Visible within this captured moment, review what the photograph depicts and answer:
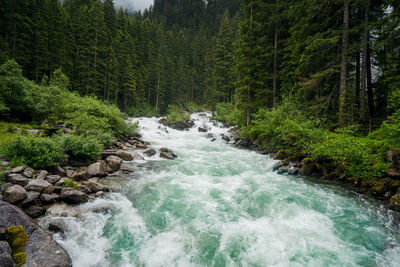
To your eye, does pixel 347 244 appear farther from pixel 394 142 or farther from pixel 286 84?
pixel 286 84

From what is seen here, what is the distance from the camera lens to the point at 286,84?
16.3 m

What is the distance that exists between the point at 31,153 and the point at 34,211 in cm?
292

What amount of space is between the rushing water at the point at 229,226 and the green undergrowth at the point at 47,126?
2401 mm

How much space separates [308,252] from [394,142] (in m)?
5.78

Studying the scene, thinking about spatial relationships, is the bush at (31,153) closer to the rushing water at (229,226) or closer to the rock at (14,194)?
the rock at (14,194)

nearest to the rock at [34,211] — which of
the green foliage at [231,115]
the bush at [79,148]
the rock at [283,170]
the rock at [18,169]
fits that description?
the rock at [18,169]

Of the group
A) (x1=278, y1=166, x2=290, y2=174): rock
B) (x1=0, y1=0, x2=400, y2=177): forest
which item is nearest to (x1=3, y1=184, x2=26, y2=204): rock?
(x1=0, y1=0, x2=400, y2=177): forest

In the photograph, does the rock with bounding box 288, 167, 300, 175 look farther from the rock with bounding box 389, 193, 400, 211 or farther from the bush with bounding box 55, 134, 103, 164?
the bush with bounding box 55, 134, 103, 164

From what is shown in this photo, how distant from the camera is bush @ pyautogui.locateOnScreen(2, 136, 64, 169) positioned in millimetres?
6336

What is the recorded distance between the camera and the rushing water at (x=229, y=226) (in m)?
4.14

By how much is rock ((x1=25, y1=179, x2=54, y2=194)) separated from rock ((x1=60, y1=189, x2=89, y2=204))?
1.26 feet

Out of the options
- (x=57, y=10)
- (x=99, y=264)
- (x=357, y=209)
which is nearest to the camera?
(x=99, y=264)

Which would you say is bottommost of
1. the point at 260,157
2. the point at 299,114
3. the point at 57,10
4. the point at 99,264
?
the point at 99,264

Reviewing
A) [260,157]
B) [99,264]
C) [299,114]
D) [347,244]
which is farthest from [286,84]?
[99,264]
